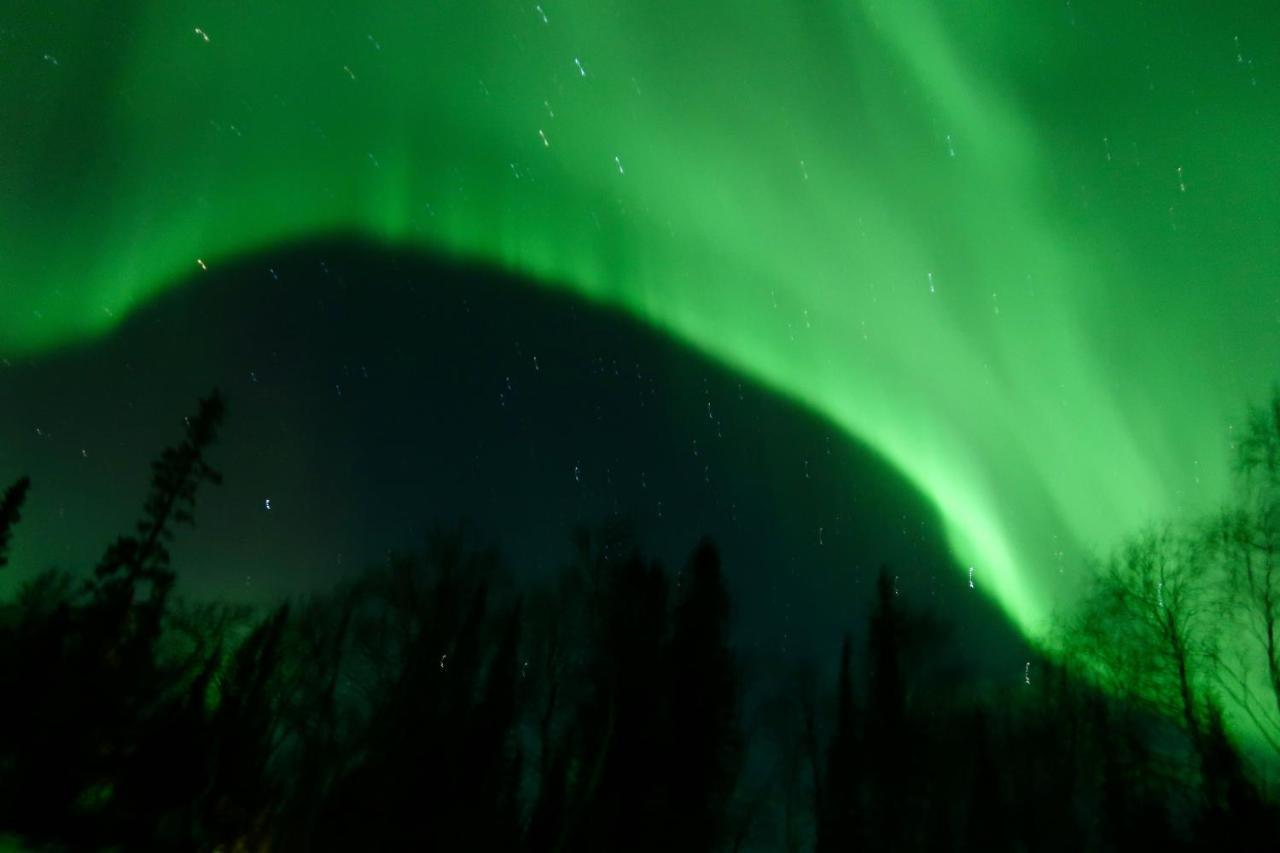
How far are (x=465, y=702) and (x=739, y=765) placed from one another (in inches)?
563

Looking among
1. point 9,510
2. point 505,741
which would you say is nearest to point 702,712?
point 505,741

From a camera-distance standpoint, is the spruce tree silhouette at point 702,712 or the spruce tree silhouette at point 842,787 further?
the spruce tree silhouette at point 842,787

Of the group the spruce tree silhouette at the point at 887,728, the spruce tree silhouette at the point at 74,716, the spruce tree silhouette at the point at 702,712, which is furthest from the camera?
the spruce tree silhouette at the point at 887,728

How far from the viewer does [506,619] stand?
3878cm

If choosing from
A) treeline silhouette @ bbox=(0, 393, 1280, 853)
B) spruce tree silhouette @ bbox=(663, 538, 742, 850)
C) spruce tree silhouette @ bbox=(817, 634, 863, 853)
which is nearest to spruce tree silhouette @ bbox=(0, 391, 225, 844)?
treeline silhouette @ bbox=(0, 393, 1280, 853)

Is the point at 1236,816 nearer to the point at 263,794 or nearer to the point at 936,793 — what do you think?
the point at 263,794

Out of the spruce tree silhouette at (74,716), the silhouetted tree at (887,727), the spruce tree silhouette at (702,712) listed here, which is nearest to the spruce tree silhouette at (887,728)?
the silhouetted tree at (887,727)

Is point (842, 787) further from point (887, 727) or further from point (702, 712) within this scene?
point (702, 712)

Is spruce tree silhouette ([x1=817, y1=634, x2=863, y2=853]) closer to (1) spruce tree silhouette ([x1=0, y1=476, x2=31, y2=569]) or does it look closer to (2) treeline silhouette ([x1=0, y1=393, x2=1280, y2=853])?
(2) treeline silhouette ([x1=0, y1=393, x2=1280, y2=853])

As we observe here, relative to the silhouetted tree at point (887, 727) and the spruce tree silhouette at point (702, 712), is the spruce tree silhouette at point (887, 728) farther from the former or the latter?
the spruce tree silhouette at point (702, 712)

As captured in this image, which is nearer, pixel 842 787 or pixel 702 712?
pixel 702 712

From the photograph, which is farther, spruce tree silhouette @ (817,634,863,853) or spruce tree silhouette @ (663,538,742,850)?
spruce tree silhouette @ (817,634,863,853)

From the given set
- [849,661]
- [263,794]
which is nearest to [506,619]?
[263,794]

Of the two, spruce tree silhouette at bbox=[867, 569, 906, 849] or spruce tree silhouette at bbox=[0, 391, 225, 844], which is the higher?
spruce tree silhouette at bbox=[867, 569, 906, 849]
